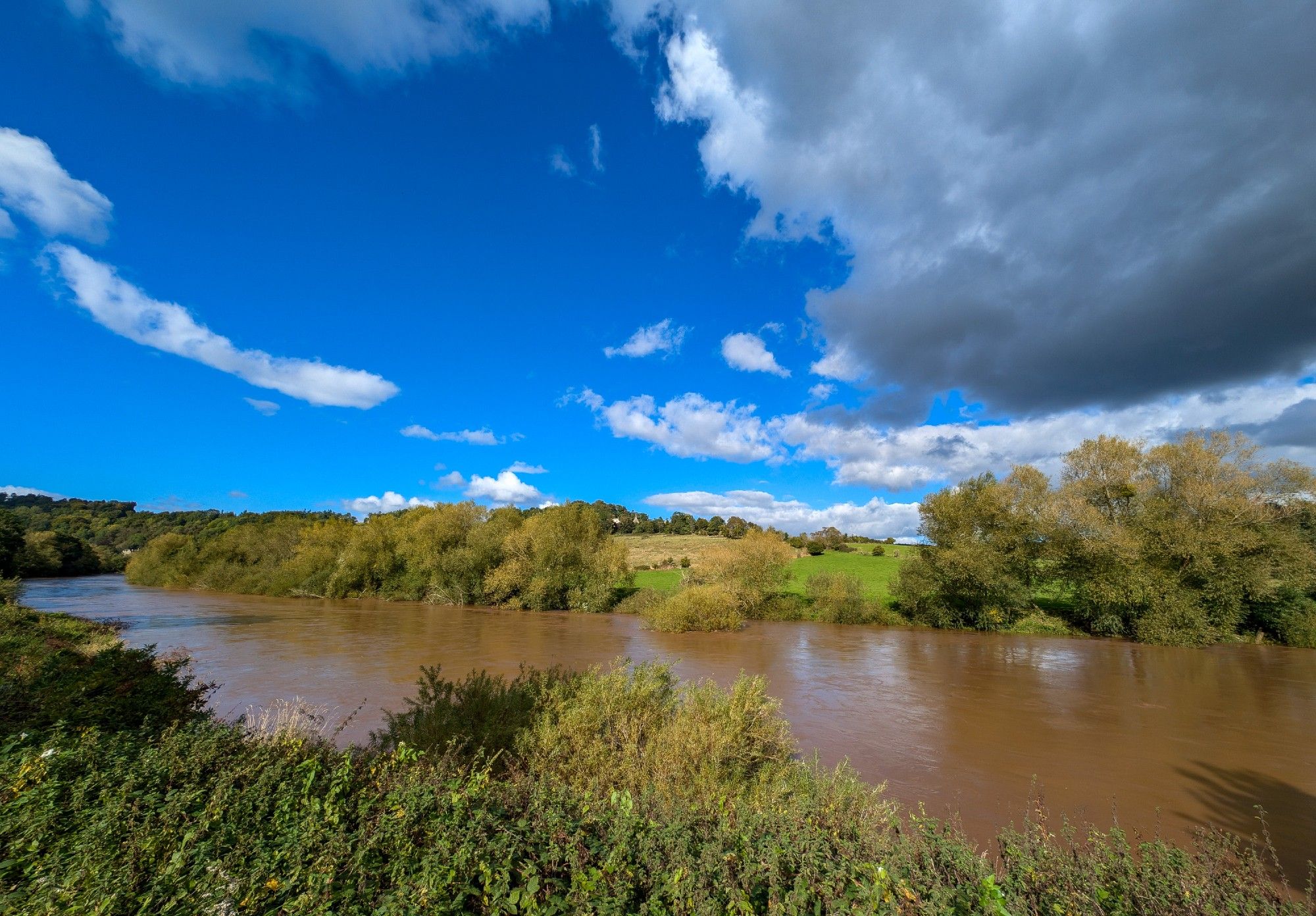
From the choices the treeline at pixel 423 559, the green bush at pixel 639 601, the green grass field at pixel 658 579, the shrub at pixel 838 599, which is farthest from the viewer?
the green grass field at pixel 658 579

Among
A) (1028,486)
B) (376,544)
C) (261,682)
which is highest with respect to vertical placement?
(1028,486)

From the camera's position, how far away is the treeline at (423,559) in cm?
3941

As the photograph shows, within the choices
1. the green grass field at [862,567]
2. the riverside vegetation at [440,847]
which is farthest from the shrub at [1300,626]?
the riverside vegetation at [440,847]

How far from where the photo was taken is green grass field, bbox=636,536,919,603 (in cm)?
3903

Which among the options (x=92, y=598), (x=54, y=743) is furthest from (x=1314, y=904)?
(x=92, y=598)

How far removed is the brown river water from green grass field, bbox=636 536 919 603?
7661 mm

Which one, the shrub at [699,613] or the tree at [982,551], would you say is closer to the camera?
the tree at [982,551]

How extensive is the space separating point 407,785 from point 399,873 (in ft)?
3.91

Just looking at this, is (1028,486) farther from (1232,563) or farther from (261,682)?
(261,682)

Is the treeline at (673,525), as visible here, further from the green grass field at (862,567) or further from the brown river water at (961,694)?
the brown river water at (961,694)

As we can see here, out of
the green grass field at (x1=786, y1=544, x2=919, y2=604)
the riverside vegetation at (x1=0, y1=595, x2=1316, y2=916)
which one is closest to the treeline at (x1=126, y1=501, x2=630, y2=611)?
the green grass field at (x1=786, y1=544, x2=919, y2=604)

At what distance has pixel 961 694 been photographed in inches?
661

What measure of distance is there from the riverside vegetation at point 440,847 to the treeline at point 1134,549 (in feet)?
87.2

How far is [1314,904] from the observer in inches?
234
